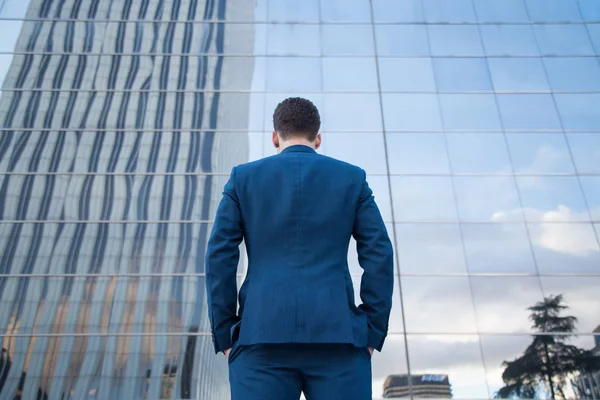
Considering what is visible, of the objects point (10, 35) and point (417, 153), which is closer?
point (417, 153)

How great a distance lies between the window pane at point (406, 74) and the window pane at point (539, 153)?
215cm

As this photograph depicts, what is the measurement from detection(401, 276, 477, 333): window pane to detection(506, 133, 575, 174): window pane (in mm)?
2887

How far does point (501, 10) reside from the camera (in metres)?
11.9

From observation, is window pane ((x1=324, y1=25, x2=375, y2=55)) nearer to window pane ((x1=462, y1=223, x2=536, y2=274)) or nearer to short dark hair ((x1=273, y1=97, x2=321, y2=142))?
window pane ((x1=462, y1=223, x2=536, y2=274))

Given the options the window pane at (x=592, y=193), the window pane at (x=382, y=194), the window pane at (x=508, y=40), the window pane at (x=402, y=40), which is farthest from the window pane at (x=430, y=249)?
the window pane at (x=508, y=40)

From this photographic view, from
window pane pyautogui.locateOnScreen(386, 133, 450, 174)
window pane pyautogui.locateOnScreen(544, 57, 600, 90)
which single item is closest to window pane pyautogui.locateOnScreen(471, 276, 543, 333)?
window pane pyautogui.locateOnScreen(386, 133, 450, 174)

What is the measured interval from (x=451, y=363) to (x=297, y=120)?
7.09 m

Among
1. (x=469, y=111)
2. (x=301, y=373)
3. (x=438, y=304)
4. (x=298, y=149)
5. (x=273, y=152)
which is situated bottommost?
(x=301, y=373)

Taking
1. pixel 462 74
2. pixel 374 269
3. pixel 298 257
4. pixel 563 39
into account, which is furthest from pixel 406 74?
pixel 298 257

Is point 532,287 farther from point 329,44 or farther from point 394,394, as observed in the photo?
point 329,44

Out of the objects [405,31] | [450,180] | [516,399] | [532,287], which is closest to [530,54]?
[405,31]

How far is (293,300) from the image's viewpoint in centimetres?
182

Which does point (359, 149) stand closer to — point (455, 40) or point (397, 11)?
point (455, 40)

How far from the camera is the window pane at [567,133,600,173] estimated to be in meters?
9.85
